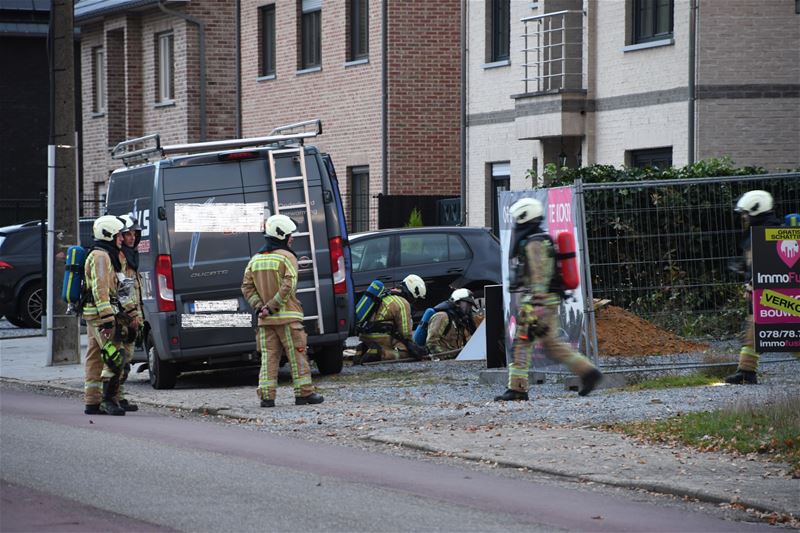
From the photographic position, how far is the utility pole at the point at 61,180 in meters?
19.1

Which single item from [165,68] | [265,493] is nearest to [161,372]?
[265,493]

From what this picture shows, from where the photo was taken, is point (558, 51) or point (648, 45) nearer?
Result: point (648, 45)

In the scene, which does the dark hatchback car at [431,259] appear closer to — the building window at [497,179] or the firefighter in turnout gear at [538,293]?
the building window at [497,179]

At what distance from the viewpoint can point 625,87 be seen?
→ 23250 millimetres

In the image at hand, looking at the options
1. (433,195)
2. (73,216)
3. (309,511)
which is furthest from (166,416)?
(433,195)

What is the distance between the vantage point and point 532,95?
2441 centimetres

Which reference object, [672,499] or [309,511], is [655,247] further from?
[309,511]

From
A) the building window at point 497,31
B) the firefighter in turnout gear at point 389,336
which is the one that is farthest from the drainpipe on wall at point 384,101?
the firefighter in turnout gear at point 389,336

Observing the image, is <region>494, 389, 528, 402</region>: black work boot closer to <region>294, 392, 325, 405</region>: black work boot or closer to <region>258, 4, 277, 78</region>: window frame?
<region>294, 392, 325, 405</region>: black work boot

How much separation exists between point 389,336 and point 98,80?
2406cm

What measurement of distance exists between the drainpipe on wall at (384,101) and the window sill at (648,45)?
249 inches

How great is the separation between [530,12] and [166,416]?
45.0 ft

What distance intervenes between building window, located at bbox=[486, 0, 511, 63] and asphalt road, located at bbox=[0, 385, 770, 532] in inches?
638

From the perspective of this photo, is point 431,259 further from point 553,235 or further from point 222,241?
point 553,235
